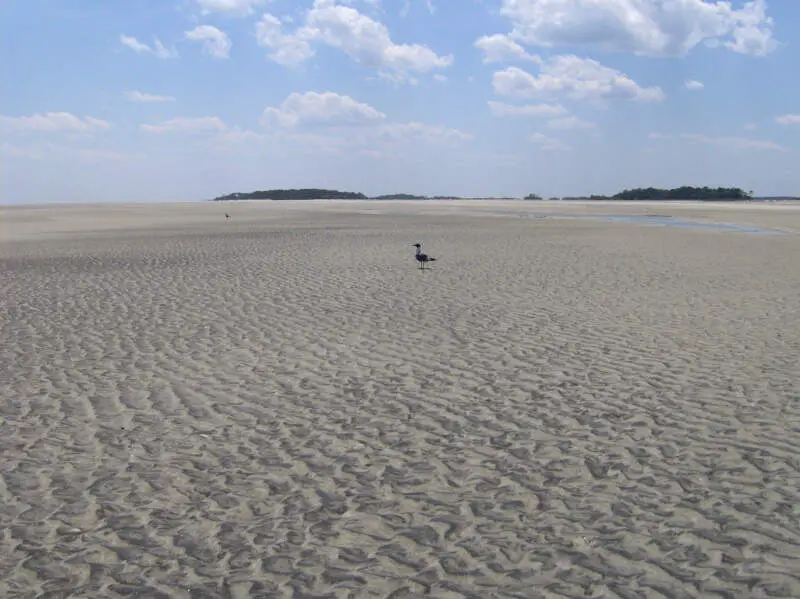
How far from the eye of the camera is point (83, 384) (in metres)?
9.37

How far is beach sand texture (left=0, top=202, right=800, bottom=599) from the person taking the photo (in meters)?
4.86

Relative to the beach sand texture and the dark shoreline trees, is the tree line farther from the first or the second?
the beach sand texture

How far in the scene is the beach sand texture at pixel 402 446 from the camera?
15.9ft

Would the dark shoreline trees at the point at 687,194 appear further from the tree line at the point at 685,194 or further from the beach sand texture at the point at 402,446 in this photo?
the beach sand texture at the point at 402,446

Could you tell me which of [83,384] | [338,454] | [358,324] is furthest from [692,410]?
[83,384]

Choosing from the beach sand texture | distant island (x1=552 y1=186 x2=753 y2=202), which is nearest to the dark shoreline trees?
distant island (x1=552 y1=186 x2=753 y2=202)

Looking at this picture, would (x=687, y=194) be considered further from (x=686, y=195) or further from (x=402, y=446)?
(x=402, y=446)

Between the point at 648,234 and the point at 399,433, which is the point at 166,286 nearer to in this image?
the point at 399,433

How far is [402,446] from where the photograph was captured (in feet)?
23.4

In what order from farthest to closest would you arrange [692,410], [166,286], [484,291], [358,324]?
[166,286] < [484,291] < [358,324] < [692,410]

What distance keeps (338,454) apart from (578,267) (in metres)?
15.8

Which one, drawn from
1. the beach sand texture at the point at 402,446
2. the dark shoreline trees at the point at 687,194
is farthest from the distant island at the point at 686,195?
the beach sand texture at the point at 402,446

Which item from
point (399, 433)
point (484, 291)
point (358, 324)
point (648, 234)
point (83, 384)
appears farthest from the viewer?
point (648, 234)

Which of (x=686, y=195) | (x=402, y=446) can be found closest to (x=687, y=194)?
(x=686, y=195)
